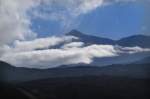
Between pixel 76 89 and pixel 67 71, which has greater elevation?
pixel 67 71

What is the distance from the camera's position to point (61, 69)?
15281 millimetres

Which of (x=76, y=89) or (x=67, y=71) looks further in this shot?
(x=76, y=89)

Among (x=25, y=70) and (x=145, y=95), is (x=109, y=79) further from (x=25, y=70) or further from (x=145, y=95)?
(x=25, y=70)

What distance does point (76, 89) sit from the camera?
1608 cm

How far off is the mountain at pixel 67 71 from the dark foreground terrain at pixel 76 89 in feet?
0.76

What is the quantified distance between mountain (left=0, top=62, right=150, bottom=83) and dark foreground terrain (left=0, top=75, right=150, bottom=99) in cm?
23

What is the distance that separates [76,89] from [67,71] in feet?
4.27

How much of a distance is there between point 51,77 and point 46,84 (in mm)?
411

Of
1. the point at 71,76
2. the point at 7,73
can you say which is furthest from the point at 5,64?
the point at 71,76

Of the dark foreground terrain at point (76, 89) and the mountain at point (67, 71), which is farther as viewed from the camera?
the mountain at point (67, 71)

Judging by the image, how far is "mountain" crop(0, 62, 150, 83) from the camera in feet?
49.4

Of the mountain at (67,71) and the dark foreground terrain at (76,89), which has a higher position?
the mountain at (67,71)

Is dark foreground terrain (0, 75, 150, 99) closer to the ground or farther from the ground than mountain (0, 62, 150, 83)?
closer to the ground

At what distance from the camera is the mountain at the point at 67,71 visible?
15052mm
